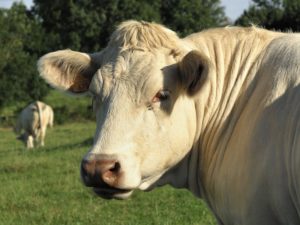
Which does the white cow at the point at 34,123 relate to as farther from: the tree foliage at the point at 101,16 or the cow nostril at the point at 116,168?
the tree foliage at the point at 101,16

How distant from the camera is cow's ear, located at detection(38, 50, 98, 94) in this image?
427cm

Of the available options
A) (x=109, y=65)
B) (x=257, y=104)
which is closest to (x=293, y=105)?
(x=257, y=104)

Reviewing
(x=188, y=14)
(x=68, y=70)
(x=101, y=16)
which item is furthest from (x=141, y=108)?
(x=188, y=14)

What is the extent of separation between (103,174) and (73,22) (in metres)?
49.4

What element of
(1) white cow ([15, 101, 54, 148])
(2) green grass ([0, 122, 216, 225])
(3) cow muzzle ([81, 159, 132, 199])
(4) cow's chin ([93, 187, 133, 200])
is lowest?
(1) white cow ([15, 101, 54, 148])

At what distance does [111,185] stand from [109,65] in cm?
81

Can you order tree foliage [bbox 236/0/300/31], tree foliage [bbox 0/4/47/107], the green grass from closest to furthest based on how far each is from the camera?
1. the green grass
2. tree foliage [bbox 236/0/300/31]
3. tree foliage [bbox 0/4/47/107]

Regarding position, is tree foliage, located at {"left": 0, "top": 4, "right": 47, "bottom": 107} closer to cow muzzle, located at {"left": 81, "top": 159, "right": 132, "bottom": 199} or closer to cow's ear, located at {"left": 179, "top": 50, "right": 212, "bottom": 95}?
cow's ear, located at {"left": 179, "top": 50, "right": 212, "bottom": 95}

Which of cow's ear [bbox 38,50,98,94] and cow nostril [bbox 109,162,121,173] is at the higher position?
cow's ear [bbox 38,50,98,94]

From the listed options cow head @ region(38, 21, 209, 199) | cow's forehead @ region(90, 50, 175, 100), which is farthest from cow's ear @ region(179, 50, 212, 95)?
cow's forehead @ region(90, 50, 175, 100)

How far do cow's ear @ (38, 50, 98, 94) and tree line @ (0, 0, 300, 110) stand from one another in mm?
35789

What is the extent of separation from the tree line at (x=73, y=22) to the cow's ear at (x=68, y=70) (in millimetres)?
35789

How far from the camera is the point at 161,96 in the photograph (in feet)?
12.3

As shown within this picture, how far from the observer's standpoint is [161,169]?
12.7 ft
